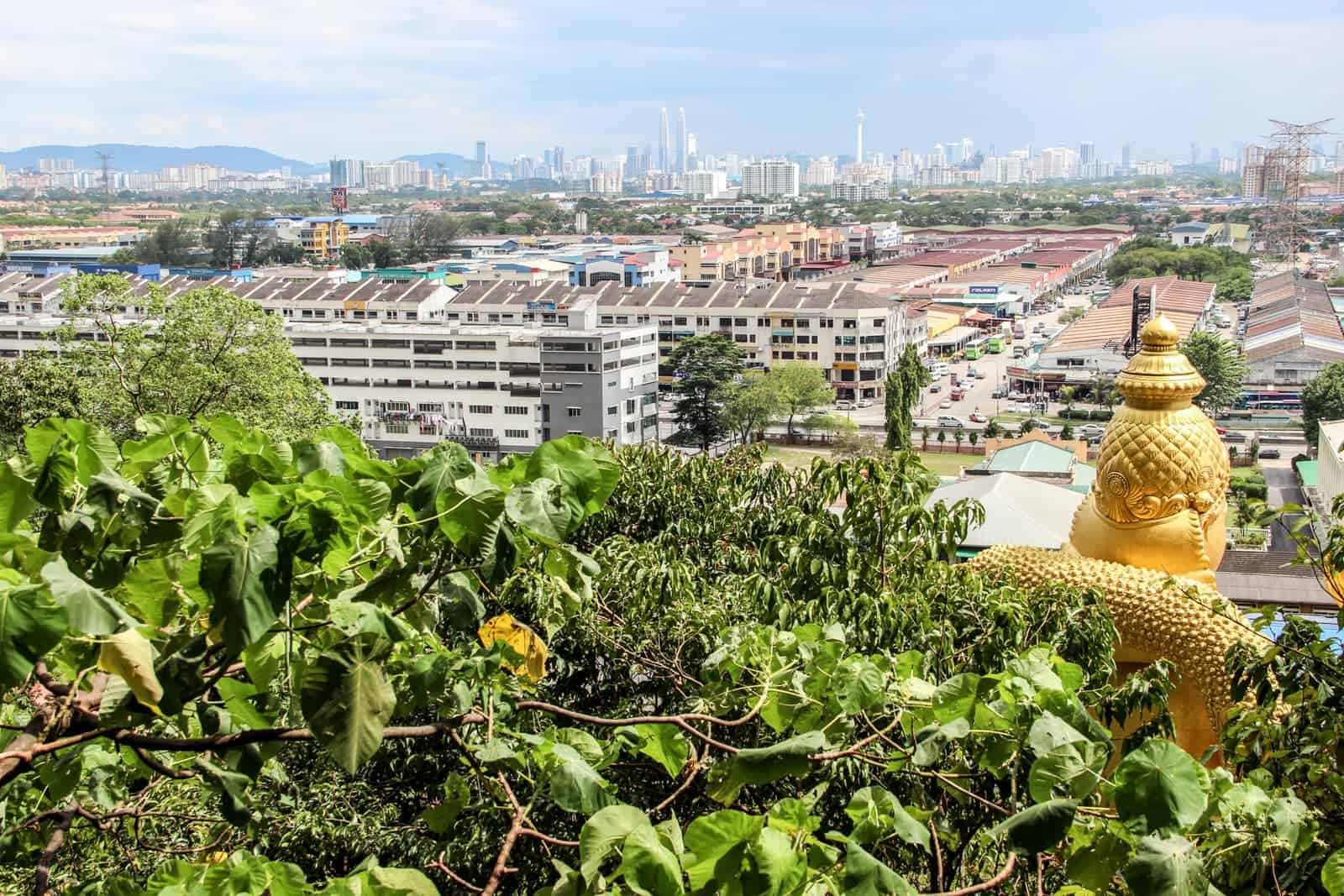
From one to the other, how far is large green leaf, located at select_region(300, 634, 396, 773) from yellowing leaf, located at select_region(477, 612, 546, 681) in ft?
2.30

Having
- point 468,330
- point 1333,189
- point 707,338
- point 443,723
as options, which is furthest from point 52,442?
point 1333,189

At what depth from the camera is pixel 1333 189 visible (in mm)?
97188

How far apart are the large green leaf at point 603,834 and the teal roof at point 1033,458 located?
16278mm

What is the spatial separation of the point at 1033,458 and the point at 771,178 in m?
104

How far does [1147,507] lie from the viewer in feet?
15.4

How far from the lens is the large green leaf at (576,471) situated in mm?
1880

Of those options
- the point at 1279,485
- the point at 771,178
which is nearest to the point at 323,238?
the point at 1279,485

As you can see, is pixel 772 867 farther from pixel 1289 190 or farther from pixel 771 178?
pixel 771 178

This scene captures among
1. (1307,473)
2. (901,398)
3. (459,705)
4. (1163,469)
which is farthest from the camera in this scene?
(901,398)

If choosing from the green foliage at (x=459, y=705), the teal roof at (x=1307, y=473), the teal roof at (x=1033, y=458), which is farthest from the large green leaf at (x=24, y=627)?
the teal roof at (x=1307, y=473)

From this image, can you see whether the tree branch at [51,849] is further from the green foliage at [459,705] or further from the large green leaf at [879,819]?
the large green leaf at [879,819]

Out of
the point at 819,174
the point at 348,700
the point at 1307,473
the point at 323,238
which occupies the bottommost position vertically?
the point at 1307,473

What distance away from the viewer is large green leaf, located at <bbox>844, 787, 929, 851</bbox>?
1.88m

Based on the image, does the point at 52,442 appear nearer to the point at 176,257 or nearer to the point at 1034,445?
the point at 1034,445
